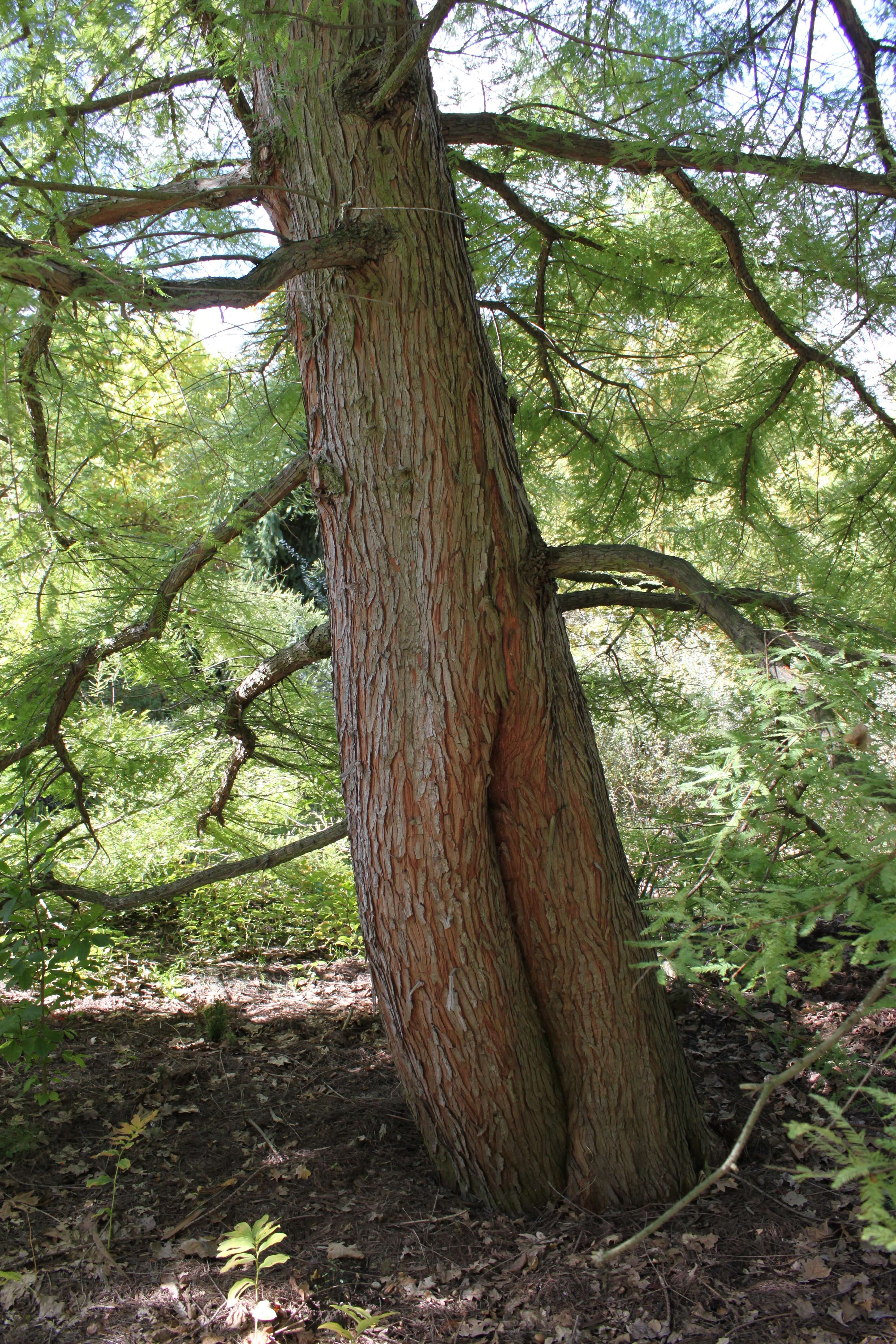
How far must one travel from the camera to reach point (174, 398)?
397cm

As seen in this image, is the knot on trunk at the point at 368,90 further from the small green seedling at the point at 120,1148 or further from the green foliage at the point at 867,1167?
the small green seedling at the point at 120,1148

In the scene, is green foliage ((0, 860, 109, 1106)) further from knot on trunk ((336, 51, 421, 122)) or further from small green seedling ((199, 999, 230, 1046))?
knot on trunk ((336, 51, 421, 122))

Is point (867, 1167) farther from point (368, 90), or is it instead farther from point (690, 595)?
point (368, 90)

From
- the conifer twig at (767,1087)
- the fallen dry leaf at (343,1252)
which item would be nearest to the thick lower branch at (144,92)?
the conifer twig at (767,1087)

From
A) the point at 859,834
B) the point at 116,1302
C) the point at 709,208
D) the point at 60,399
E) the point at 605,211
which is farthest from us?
the point at 605,211

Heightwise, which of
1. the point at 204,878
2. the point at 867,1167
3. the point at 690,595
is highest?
the point at 690,595

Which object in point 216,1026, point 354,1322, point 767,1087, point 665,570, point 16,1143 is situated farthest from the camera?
point 216,1026

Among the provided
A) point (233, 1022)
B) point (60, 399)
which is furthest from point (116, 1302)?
point (60, 399)

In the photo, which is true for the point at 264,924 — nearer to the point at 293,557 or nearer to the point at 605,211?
the point at 605,211

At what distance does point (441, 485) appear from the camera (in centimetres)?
247

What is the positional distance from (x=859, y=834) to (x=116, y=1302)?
2096 mm

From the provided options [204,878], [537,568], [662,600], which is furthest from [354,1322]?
[662,600]

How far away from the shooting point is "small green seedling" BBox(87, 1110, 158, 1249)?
2.55 meters

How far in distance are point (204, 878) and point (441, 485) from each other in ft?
5.82
